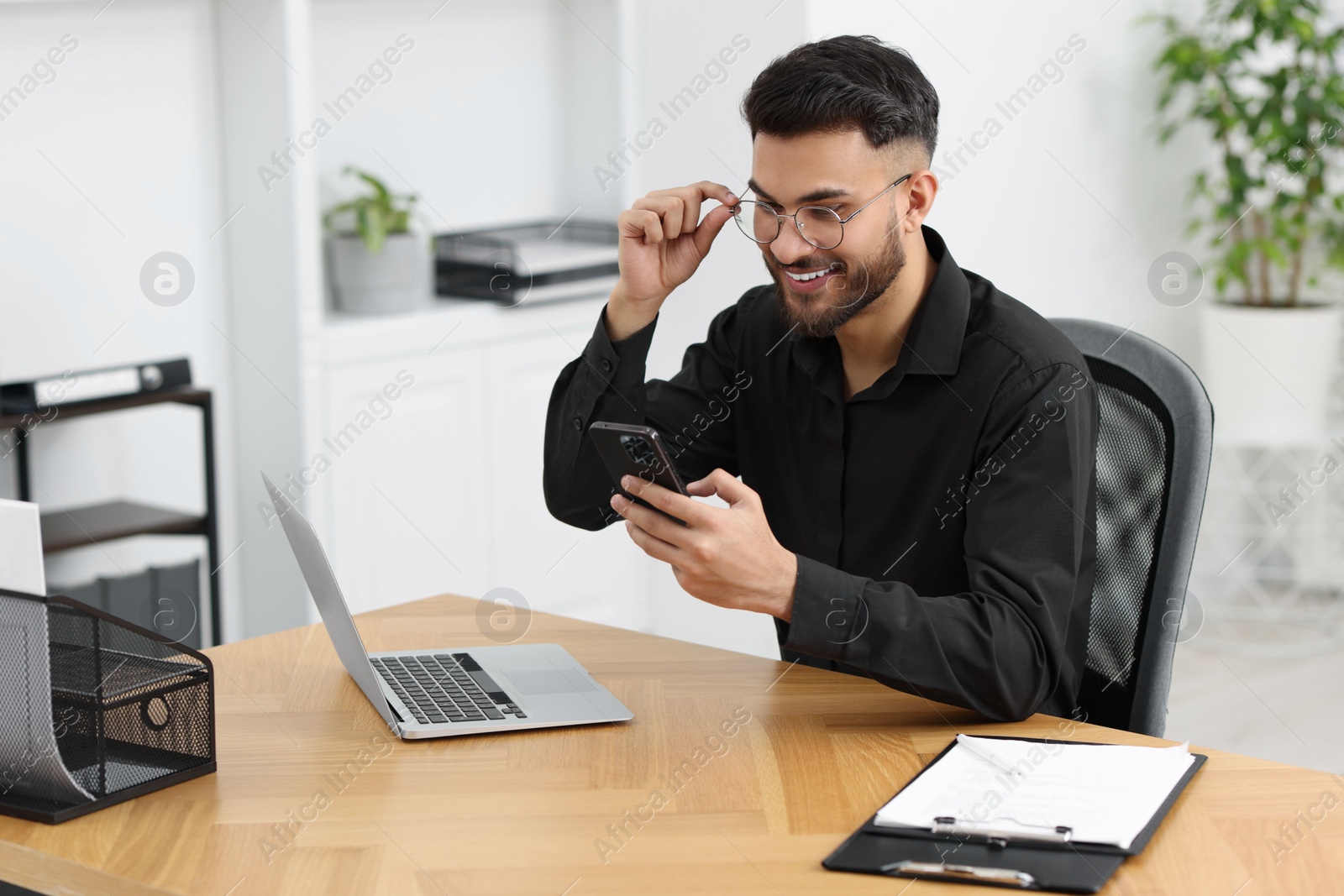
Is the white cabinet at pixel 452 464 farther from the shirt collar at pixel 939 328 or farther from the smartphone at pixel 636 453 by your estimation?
the smartphone at pixel 636 453

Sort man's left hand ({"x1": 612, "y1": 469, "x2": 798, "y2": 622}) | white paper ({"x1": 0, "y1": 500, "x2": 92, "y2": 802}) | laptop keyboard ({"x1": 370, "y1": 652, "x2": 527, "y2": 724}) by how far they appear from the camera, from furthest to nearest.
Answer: laptop keyboard ({"x1": 370, "y1": 652, "x2": 527, "y2": 724})
man's left hand ({"x1": 612, "y1": 469, "x2": 798, "y2": 622})
white paper ({"x1": 0, "y1": 500, "x2": 92, "y2": 802})

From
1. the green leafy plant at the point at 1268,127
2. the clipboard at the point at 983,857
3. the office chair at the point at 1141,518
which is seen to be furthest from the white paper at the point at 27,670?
the green leafy plant at the point at 1268,127

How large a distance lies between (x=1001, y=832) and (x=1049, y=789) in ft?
0.32

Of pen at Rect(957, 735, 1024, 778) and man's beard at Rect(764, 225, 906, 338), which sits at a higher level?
man's beard at Rect(764, 225, 906, 338)

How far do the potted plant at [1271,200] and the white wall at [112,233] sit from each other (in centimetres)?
259

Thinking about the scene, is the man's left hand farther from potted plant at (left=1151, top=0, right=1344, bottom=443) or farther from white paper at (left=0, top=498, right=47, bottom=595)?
potted plant at (left=1151, top=0, right=1344, bottom=443)

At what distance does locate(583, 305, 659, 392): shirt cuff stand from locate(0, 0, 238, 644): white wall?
60.2 inches

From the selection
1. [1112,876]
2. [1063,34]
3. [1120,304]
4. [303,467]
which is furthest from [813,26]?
[1112,876]

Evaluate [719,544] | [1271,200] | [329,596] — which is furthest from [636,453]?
[1271,200]

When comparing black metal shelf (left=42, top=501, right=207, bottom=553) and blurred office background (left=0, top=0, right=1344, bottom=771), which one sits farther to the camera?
blurred office background (left=0, top=0, right=1344, bottom=771)

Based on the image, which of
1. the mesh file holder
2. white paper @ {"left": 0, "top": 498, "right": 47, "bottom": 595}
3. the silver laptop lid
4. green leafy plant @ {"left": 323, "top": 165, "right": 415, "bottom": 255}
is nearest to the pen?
the silver laptop lid

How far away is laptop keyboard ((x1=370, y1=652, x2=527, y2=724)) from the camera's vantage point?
4.76 feet

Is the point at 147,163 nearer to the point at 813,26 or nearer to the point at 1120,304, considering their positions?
the point at 813,26

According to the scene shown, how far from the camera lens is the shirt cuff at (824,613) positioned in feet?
4.59
